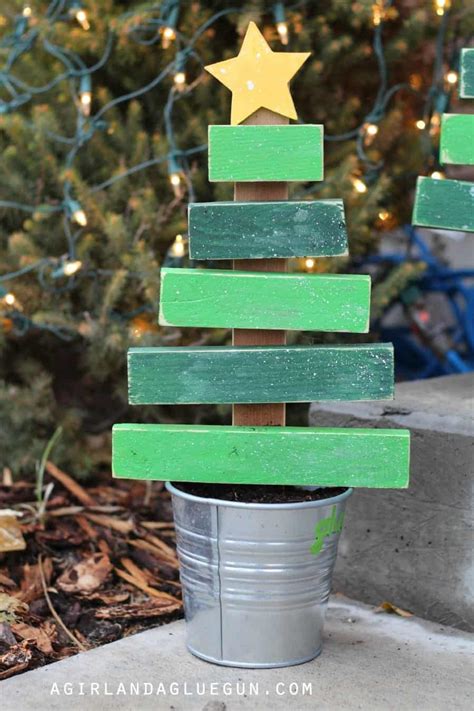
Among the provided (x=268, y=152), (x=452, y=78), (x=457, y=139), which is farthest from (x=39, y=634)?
(x=452, y=78)

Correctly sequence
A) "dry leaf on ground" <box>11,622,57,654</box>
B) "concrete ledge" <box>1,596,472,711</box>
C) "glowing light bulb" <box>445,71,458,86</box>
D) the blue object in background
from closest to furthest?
"concrete ledge" <box>1,596,472,711</box>
"dry leaf on ground" <box>11,622,57,654</box>
"glowing light bulb" <box>445,71,458,86</box>
the blue object in background

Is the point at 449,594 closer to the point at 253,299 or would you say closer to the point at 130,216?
the point at 253,299

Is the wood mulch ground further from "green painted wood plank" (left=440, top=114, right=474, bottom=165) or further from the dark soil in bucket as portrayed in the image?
"green painted wood plank" (left=440, top=114, right=474, bottom=165)

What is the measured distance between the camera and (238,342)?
2373 millimetres

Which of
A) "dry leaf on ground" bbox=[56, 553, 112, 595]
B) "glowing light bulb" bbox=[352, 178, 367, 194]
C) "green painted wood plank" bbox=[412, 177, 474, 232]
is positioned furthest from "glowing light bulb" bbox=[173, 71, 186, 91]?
"dry leaf on ground" bbox=[56, 553, 112, 595]

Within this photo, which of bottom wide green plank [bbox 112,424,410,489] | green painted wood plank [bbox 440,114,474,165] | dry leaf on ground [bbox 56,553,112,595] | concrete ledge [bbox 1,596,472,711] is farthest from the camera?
dry leaf on ground [bbox 56,553,112,595]

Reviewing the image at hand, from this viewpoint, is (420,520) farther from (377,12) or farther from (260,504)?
(377,12)

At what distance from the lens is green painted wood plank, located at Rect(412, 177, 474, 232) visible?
8.39 ft

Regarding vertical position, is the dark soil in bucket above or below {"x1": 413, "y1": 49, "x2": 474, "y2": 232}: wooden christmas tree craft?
below

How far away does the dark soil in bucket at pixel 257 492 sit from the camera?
234 centimetres

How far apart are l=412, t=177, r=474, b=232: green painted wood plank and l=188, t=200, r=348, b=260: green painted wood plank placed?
1.27ft

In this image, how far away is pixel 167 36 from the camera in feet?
10.7

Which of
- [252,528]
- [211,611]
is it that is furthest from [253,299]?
[211,611]

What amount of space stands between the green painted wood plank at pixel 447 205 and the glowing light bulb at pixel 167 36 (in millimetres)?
1196
